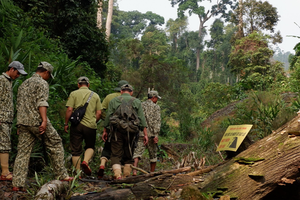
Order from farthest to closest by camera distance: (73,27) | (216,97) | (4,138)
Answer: (216,97), (73,27), (4,138)

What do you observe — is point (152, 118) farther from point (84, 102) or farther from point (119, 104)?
point (84, 102)

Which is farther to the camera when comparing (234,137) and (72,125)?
(72,125)

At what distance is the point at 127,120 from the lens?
5.21 metres

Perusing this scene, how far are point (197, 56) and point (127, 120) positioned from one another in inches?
1997

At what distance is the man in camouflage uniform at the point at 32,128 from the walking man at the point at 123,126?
1015 millimetres

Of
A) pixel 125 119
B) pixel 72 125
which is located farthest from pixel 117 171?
pixel 72 125

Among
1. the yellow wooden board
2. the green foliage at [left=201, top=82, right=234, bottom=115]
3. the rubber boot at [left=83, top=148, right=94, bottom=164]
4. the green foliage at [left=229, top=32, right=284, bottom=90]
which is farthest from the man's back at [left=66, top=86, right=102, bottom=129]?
the green foliage at [left=229, top=32, right=284, bottom=90]

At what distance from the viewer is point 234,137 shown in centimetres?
398

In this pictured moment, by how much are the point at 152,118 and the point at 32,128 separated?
2.83 meters

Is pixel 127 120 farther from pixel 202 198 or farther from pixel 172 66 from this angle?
pixel 172 66

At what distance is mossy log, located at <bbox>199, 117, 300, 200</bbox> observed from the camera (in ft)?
10.5

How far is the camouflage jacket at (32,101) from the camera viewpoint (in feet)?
14.2

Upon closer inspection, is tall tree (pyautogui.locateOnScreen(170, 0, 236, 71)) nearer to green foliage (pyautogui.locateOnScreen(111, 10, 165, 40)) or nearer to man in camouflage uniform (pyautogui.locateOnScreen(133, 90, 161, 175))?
green foliage (pyautogui.locateOnScreen(111, 10, 165, 40))

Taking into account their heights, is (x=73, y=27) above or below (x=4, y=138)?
above
